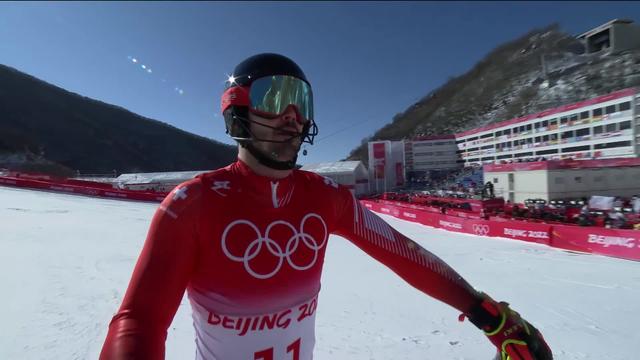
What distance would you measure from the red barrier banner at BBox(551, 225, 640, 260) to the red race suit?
12.0m

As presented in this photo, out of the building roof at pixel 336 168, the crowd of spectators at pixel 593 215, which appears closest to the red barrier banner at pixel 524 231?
the crowd of spectators at pixel 593 215

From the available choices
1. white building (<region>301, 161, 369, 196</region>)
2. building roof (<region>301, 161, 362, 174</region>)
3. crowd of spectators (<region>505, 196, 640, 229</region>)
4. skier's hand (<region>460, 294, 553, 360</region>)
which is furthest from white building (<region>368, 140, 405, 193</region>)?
skier's hand (<region>460, 294, 553, 360</region>)

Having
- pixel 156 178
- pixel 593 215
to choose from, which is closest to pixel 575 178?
pixel 593 215

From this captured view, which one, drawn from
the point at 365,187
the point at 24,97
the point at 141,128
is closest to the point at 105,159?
the point at 141,128

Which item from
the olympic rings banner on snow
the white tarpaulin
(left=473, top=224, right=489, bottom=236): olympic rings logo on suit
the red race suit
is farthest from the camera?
the white tarpaulin

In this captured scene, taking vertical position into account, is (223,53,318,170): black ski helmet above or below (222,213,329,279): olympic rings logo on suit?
above

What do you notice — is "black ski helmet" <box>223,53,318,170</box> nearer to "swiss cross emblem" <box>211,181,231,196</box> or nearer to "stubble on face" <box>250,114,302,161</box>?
"stubble on face" <box>250,114,302,161</box>

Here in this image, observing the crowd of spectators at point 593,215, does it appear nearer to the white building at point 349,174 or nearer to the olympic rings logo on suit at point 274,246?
the olympic rings logo on suit at point 274,246

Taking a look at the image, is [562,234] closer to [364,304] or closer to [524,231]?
[524,231]

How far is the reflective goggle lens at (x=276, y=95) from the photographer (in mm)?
1712

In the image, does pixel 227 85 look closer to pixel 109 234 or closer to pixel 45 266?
pixel 45 266

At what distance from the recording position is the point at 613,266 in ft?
29.8

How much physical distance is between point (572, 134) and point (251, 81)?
6891 cm

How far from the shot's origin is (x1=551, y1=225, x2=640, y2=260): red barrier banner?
400 inches
